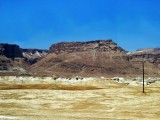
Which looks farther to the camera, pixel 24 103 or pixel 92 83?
pixel 92 83

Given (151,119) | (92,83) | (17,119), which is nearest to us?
(17,119)

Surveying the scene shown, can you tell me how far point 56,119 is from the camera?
37.2 meters

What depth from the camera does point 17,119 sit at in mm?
36188

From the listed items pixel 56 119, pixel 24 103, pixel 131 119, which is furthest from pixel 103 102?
pixel 56 119

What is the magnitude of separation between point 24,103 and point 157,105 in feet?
74.4

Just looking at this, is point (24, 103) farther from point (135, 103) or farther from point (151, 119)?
point (151, 119)

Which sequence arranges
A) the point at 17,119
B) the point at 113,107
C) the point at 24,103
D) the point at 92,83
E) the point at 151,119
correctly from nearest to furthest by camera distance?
the point at 17,119 < the point at 151,119 < the point at 113,107 < the point at 24,103 < the point at 92,83

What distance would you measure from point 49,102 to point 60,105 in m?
4.31

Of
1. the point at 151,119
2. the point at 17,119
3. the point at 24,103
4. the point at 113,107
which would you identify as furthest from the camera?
the point at 24,103

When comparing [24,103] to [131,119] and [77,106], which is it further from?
[131,119]

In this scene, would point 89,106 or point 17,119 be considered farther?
point 89,106

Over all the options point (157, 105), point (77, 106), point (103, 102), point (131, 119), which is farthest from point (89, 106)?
point (131, 119)

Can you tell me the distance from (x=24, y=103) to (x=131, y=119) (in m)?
24.8

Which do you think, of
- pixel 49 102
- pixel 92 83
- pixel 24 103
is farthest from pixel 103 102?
pixel 92 83
